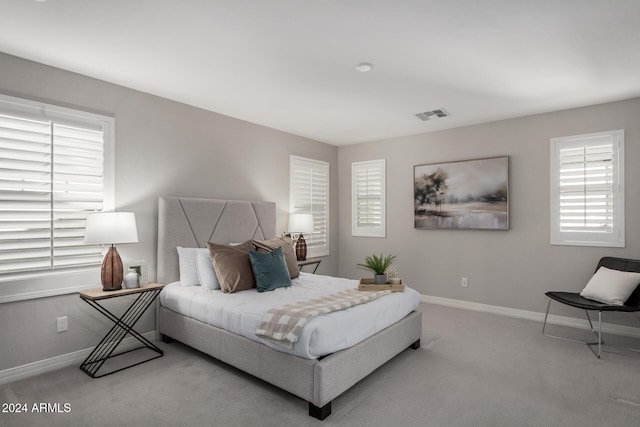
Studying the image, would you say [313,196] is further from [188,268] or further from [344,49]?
[344,49]

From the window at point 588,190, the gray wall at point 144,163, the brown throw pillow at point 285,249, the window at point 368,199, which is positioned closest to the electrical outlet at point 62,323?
the gray wall at point 144,163

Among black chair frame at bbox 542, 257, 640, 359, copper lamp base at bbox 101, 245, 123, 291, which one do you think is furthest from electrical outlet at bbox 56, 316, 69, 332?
black chair frame at bbox 542, 257, 640, 359

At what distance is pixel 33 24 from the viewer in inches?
93.7

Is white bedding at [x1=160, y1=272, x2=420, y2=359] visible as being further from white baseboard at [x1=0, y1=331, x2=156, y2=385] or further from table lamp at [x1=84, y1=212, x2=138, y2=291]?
white baseboard at [x1=0, y1=331, x2=156, y2=385]

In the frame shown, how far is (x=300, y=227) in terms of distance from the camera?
5.05 m

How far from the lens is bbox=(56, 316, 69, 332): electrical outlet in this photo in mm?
3031

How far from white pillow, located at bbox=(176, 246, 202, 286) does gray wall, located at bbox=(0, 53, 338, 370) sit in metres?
0.35

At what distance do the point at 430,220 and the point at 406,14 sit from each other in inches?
136

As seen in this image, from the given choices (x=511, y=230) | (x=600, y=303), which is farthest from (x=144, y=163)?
(x=600, y=303)

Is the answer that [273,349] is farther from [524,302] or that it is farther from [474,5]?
[524,302]

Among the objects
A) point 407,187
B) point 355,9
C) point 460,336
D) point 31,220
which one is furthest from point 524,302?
point 31,220

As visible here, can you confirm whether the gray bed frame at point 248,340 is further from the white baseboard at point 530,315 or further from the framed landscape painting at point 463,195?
the framed landscape painting at point 463,195

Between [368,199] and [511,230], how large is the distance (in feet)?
7.25

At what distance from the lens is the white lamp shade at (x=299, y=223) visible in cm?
505
